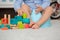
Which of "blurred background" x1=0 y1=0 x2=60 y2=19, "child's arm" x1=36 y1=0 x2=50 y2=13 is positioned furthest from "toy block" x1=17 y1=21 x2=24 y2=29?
"blurred background" x1=0 y1=0 x2=60 y2=19

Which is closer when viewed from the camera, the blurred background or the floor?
the floor

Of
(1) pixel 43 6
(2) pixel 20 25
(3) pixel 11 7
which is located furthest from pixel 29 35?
(3) pixel 11 7

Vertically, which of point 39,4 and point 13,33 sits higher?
point 39,4

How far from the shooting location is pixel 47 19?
918 millimetres

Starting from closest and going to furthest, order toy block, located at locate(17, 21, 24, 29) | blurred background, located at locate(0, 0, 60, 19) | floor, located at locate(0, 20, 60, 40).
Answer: floor, located at locate(0, 20, 60, 40) < toy block, located at locate(17, 21, 24, 29) < blurred background, located at locate(0, 0, 60, 19)

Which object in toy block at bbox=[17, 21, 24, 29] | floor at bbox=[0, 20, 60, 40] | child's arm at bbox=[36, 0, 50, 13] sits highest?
child's arm at bbox=[36, 0, 50, 13]

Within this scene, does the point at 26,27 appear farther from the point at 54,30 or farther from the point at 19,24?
the point at 54,30

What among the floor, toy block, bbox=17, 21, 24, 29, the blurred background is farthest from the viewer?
the blurred background

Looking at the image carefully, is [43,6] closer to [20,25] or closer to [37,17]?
[37,17]

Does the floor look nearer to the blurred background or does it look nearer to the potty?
the potty

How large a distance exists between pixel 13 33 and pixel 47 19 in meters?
0.26

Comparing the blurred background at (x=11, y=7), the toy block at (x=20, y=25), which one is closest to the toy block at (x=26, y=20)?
the toy block at (x=20, y=25)

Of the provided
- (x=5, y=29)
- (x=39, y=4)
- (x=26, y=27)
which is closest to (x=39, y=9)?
(x=39, y=4)

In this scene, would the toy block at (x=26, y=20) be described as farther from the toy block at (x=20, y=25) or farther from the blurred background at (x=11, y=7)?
the blurred background at (x=11, y=7)
